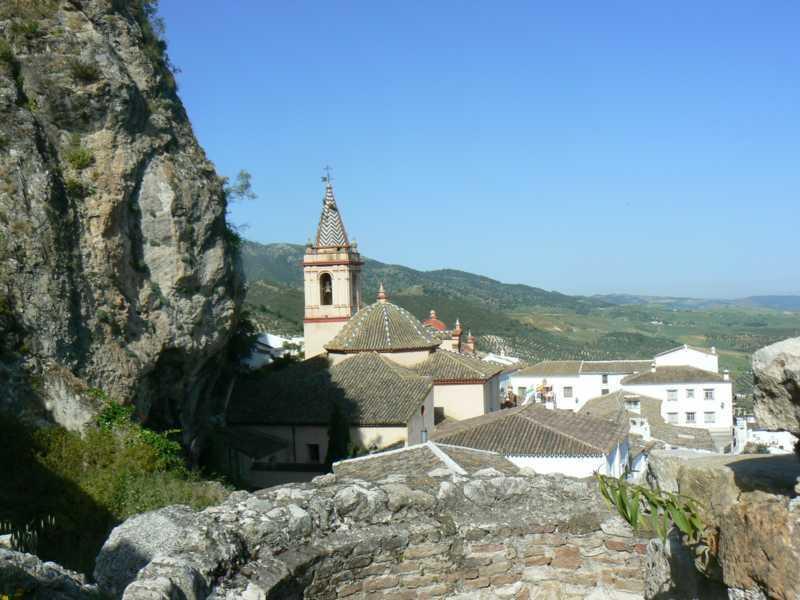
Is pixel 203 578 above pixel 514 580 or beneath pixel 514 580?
above

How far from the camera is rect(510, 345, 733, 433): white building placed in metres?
47.4

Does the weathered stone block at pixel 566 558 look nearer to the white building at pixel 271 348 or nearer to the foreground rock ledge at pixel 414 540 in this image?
the foreground rock ledge at pixel 414 540

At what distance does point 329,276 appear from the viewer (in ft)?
123

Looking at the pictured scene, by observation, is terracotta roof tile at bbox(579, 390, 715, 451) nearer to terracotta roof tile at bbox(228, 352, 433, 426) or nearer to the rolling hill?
the rolling hill

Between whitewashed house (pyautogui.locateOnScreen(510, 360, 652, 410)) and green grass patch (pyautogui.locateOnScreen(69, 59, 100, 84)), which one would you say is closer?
green grass patch (pyautogui.locateOnScreen(69, 59, 100, 84))

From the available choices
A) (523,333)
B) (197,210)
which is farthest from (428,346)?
(523,333)

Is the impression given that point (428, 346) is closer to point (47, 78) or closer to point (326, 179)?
point (326, 179)

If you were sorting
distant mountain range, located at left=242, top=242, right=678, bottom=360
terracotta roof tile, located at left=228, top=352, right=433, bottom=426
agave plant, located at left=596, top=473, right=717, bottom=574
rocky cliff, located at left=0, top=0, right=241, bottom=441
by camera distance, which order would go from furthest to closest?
1. distant mountain range, located at left=242, top=242, right=678, bottom=360
2. terracotta roof tile, located at left=228, top=352, right=433, bottom=426
3. rocky cliff, located at left=0, top=0, right=241, bottom=441
4. agave plant, located at left=596, top=473, right=717, bottom=574

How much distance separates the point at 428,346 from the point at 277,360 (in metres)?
7.53

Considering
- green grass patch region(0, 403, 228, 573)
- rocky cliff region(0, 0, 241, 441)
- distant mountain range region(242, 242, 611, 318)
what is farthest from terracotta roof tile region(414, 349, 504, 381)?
distant mountain range region(242, 242, 611, 318)

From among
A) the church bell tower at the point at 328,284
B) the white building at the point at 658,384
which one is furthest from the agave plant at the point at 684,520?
the white building at the point at 658,384

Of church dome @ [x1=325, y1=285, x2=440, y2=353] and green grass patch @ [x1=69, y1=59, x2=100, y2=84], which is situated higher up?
green grass patch @ [x1=69, y1=59, x2=100, y2=84]

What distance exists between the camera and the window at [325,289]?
37.3 metres

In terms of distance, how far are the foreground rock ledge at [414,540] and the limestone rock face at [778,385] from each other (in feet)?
7.86
